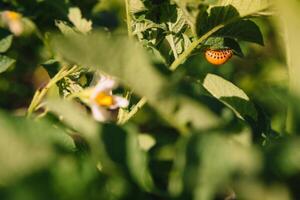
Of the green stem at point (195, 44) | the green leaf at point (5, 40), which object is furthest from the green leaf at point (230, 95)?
the green leaf at point (5, 40)

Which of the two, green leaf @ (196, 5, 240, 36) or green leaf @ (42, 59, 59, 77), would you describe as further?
green leaf @ (42, 59, 59, 77)

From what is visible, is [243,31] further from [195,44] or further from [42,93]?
[42,93]

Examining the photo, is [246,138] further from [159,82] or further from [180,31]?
[180,31]

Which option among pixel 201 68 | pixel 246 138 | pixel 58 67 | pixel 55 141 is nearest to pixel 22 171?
pixel 55 141

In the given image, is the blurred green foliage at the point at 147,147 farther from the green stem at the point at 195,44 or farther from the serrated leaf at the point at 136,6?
the serrated leaf at the point at 136,6

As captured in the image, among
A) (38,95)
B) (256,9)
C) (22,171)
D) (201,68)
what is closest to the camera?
(22,171)

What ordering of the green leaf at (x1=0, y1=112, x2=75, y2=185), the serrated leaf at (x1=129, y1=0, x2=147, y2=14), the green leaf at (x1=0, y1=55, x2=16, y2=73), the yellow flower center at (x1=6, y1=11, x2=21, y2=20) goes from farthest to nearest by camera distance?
the yellow flower center at (x1=6, y1=11, x2=21, y2=20) < the green leaf at (x1=0, y1=55, x2=16, y2=73) < the serrated leaf at (x1=129, y1=0, x2=147, y2=14) < the green leaf at (x1=0, y1=112, x2=75, y2=185)

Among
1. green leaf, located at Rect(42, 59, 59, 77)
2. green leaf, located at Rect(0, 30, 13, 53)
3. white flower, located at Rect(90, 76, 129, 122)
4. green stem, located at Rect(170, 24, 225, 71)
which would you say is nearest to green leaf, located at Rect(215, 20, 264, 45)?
green stem, located at Rect(170, 24, 225, 71)

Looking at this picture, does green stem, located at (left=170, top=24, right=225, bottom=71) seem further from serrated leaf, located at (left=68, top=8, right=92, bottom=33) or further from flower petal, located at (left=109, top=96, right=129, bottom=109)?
serrated leaf, located at (left=68, top=8, right=92, bottom=33)
